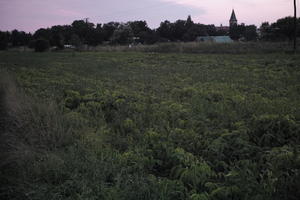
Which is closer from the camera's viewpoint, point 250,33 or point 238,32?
point 250,33

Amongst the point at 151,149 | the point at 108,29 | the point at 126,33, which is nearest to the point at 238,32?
the point at 126,33

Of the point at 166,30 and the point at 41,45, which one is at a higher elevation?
the point at 166,30

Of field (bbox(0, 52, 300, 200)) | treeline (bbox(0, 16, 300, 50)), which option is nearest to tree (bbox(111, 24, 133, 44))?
treeline (bbox(0, 16, 300, 50))

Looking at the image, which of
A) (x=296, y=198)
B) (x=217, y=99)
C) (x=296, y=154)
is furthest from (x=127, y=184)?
(x=217, y=99)

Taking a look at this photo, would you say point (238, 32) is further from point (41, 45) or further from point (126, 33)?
point (41, 45)

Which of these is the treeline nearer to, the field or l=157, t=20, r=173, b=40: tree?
l=157, t=20, r=173, b=40: tree

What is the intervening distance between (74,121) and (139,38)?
89006 millimetres

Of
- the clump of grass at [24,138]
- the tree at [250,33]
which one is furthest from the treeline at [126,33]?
the clump of grass at [24,138]

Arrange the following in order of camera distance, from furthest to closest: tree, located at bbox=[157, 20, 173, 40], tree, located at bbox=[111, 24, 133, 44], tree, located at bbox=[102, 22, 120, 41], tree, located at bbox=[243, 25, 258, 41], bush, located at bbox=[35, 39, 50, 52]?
1. tree, located at bbox=[157, 20, 173, 40]
2. tree, located at bbox=[102, 22, 120, 41]
3. tree, located at bbox=[243, 25, 258, 41]
4. tree, located at bbox=[111, 24, 133, 44]
5. bush, located at bbox=[35, 39, 50, 52]

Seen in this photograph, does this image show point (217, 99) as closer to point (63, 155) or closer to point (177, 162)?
point (177, 162)

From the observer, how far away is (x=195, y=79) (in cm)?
1302

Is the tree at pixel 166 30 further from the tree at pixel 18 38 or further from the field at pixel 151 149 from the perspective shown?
the field at pixel 151 149

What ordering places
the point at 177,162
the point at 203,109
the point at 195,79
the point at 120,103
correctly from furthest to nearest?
the point at 195,79 → the point at 120,103 → the point at 203,109 → the point at 177,162

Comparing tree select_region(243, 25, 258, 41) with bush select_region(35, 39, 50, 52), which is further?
tree select_region(243, 25, 258, 41)
